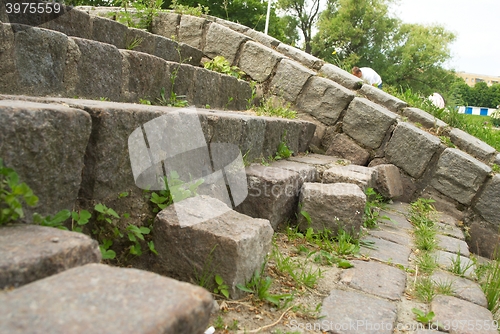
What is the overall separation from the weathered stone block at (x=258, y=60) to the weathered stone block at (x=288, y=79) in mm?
121

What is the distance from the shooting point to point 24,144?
1.39m

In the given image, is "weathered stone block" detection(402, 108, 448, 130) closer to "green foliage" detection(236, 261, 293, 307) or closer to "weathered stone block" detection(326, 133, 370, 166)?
"weathered stone block" detection(326, 133, 370, 166)

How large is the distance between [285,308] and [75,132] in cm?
121

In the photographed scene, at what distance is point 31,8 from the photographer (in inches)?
108

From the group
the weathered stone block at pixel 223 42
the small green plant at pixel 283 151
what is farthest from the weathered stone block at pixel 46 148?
the weathered stone block at pixel 223 42

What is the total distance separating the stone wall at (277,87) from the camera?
2.35 meters

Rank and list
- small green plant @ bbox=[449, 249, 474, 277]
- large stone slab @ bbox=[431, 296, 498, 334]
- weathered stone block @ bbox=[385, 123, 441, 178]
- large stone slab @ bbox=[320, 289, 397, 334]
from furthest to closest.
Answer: weathered stone block @ bbox=[385, 123, 441, 178] < small green plant @ bbox=[449, 249, 474, 277] < large stone slab @ bbox=[431, 296, 498, 334] < large stone slab @ bbox=[320, 289, 397, 334]

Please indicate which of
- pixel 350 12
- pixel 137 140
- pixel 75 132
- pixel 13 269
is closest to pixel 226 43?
pixel 137 140

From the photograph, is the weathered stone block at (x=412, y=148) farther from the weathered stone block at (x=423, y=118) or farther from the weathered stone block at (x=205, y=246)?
the weathered stone block at (x=205, y=246)

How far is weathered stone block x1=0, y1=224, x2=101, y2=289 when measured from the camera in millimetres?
1076

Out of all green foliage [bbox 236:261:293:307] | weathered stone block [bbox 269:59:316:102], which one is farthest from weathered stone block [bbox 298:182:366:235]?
weathered stone block [bbox 269:59:316:102]

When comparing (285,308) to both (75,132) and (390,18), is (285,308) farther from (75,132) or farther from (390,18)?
(390,18)

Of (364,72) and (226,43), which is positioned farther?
(364,72)

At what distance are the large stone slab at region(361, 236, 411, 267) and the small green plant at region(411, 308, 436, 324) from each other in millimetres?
716
